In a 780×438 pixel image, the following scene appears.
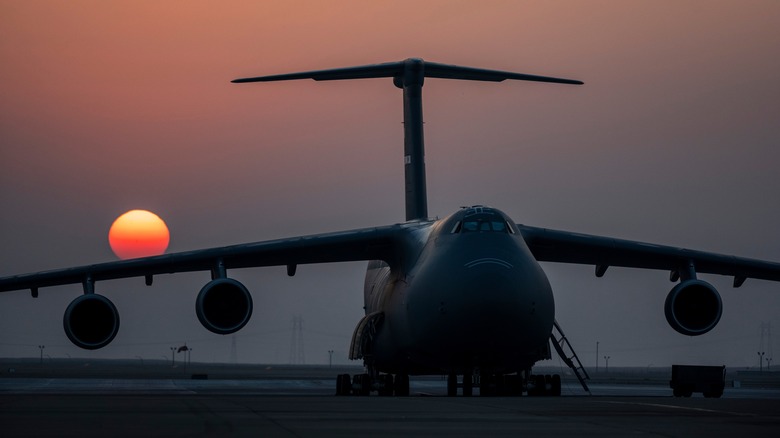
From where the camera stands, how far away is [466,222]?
67.2ft

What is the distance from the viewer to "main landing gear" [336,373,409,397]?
23.2m

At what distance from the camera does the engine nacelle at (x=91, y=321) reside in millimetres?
22280

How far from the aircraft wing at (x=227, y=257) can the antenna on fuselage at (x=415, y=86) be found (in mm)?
2960

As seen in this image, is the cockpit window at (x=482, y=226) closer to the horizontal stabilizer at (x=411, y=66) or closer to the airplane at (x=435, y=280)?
the airplane at (x=435, y=280)

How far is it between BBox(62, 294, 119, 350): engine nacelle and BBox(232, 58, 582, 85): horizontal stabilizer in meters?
5.60

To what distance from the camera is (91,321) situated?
882 inches

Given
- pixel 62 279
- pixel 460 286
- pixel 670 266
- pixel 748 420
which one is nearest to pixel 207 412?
pixel 748 420

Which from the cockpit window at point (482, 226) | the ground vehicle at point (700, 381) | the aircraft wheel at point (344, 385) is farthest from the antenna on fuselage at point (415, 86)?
the ground vehicle at point (700, 381)

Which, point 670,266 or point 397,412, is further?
point 670,266

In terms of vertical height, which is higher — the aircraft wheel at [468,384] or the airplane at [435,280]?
the airplane at [435,280]

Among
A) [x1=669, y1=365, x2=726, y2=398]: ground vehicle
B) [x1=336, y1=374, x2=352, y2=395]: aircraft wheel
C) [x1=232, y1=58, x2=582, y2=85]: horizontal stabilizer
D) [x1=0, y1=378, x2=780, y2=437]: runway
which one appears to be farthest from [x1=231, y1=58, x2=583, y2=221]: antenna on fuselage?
A: [x1=0, y1=378, x2=780, y2=437]: runway

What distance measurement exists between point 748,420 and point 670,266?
13.2m

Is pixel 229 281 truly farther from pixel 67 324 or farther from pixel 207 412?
pixel 207 412

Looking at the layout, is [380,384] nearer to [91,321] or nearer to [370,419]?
[91,321]
